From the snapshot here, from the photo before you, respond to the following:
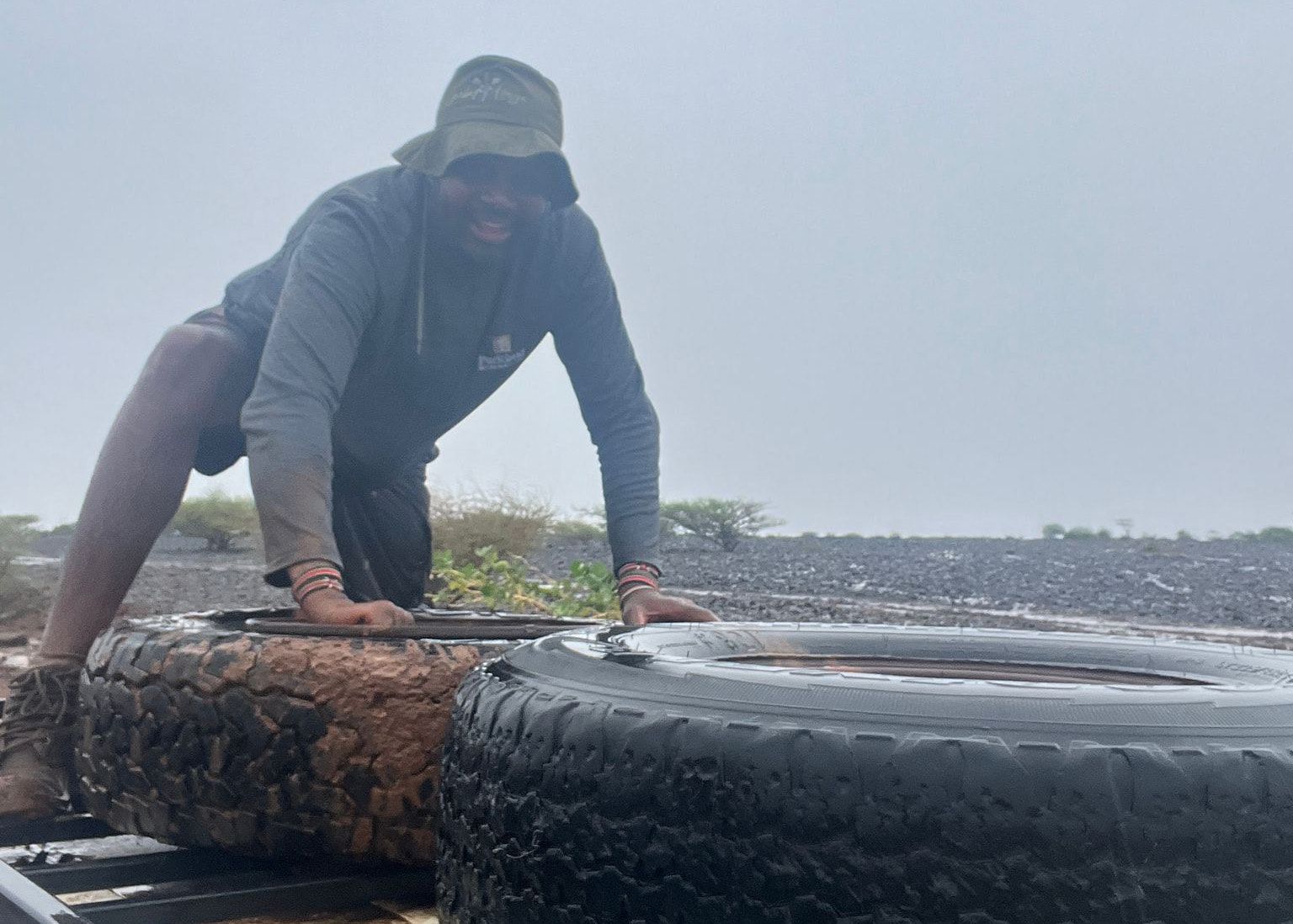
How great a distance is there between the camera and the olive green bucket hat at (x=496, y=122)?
2.78m

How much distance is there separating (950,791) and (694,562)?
43.3 ft

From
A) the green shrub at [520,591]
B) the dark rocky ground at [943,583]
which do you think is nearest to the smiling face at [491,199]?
the dark rocky ground at [943,583]

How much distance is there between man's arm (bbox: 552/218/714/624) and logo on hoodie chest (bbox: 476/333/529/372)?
0.53 ft

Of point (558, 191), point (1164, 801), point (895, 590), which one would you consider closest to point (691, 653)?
point (1164, 801)

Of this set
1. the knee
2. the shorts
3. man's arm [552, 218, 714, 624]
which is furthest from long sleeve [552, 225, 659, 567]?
the knee

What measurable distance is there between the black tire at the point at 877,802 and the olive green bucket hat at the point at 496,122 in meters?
1.77

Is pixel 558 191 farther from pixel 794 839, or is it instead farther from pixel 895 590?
pixel 895 590

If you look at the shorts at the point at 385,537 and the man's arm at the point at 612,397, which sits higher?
the man's arm at the point at 612,397

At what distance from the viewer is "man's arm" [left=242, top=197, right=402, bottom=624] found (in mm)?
2352

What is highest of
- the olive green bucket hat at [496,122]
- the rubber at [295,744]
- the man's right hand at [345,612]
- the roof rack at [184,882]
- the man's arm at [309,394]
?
the olive green bucket hat at [496,122]

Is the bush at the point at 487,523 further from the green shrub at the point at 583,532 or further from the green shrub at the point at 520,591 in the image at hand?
the green shrub at the point at 583,532

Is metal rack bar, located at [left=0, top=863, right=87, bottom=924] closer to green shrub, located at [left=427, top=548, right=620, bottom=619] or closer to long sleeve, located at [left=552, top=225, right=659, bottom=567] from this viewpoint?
long sleeve, located at [left=552, top=225, right=659, bottom=567]

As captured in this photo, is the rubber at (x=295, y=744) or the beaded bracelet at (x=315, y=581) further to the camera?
the beaded bracelet at (x=315, y=581)

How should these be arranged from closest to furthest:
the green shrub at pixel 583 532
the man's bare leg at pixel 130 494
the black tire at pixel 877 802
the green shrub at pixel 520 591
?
the black tire at pixel 877 802
the man's bare leg at pixel 130 494
the green shrub at pixel 520 591
the green shrub at pixel 583 532
